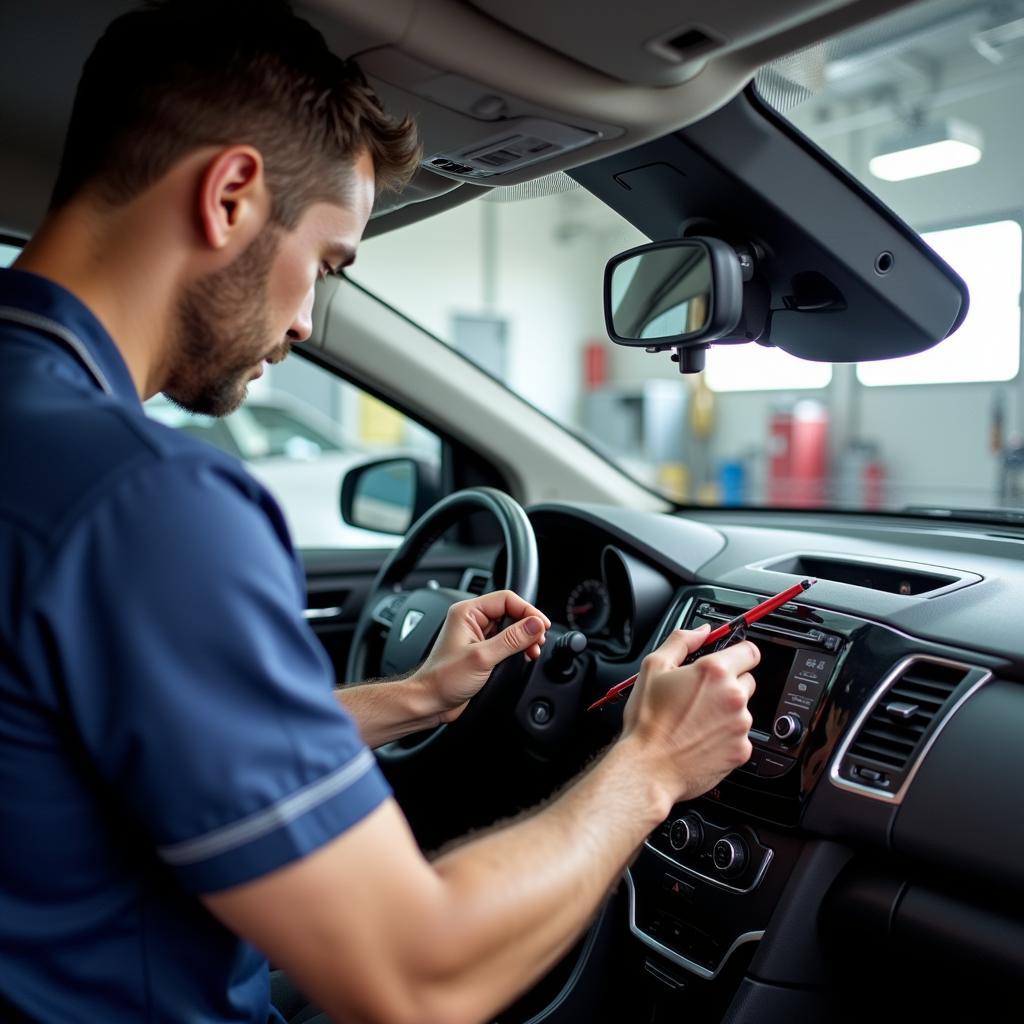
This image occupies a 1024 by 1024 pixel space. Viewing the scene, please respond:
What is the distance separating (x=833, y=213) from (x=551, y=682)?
2.87 feet

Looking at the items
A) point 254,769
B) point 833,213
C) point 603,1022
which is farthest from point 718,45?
point 603,1022

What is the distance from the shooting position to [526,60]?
1188 mm

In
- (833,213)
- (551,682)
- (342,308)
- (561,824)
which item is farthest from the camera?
(342,308)

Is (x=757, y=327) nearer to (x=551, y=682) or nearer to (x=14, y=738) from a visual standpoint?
(x=551, y=682)

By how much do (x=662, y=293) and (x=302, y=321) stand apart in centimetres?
70

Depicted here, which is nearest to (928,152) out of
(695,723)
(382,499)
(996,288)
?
(996,288)

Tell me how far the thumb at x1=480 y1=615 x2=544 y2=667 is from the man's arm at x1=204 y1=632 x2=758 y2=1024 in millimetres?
379

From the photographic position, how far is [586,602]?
1.97m

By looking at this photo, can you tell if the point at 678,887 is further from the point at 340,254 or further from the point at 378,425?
the point at 378,425

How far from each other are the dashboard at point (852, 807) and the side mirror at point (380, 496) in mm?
1011

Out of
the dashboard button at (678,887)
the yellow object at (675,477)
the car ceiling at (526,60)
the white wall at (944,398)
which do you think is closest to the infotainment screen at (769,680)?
the dashboard button at (678,887)

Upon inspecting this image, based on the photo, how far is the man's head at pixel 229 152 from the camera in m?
0.93

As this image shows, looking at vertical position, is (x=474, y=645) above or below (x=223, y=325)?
below

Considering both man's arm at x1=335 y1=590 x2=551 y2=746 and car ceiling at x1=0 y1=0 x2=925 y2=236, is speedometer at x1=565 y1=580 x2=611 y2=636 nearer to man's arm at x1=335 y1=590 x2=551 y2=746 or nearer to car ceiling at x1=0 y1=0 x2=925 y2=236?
man's arm at x1=335 y1=590 x2=551 y2=746
